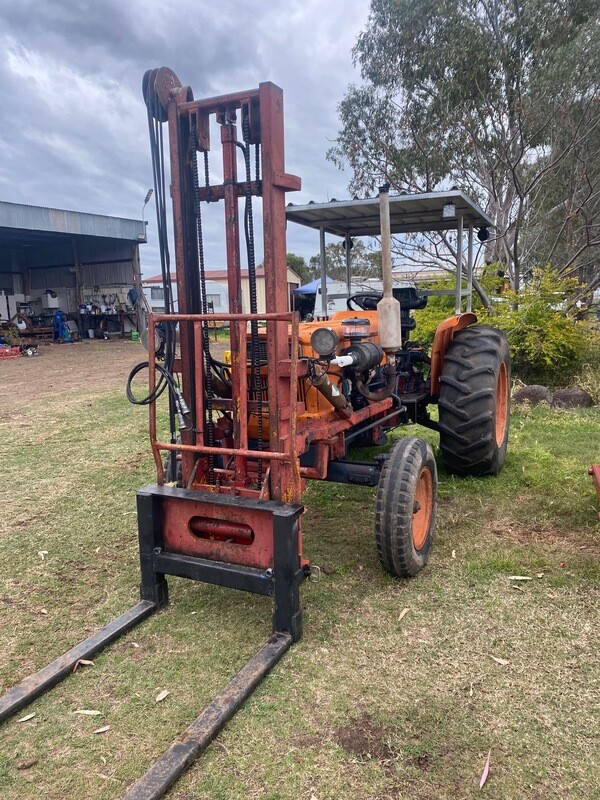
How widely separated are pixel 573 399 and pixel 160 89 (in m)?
7.67

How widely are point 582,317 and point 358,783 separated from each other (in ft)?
38.4

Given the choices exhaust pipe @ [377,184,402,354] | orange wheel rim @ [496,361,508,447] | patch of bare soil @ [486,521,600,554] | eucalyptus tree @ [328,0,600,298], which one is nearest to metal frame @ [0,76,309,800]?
exhaust pipe @ [377,184,402,354]

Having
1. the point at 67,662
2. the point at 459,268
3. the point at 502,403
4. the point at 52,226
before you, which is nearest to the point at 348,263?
the point at 459,268

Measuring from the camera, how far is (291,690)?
8.80ft

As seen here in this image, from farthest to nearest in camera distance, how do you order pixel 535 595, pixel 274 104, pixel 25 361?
pixel 25 361, pixel 535 595, pixel 274 104

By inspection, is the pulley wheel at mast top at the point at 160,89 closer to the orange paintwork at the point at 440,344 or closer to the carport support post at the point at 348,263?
the carport support post at the point at 348,263

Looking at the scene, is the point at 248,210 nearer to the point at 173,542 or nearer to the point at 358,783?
the point at 173,542

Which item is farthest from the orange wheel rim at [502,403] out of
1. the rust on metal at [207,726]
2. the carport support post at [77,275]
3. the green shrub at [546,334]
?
the carport support post at [77,275]

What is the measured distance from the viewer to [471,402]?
4703 millimetres

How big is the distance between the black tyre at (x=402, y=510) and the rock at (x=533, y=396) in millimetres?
5527

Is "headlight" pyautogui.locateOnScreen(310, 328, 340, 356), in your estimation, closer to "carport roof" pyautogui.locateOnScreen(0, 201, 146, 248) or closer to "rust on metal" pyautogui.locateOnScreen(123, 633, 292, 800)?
"rust on metal" pyautogui.locateOnScreen(123, 633, 292, 800)

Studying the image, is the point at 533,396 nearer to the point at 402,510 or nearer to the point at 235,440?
the point at 402,510

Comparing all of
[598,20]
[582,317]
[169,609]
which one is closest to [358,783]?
[169,609]

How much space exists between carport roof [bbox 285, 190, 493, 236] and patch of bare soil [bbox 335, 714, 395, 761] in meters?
3.44
